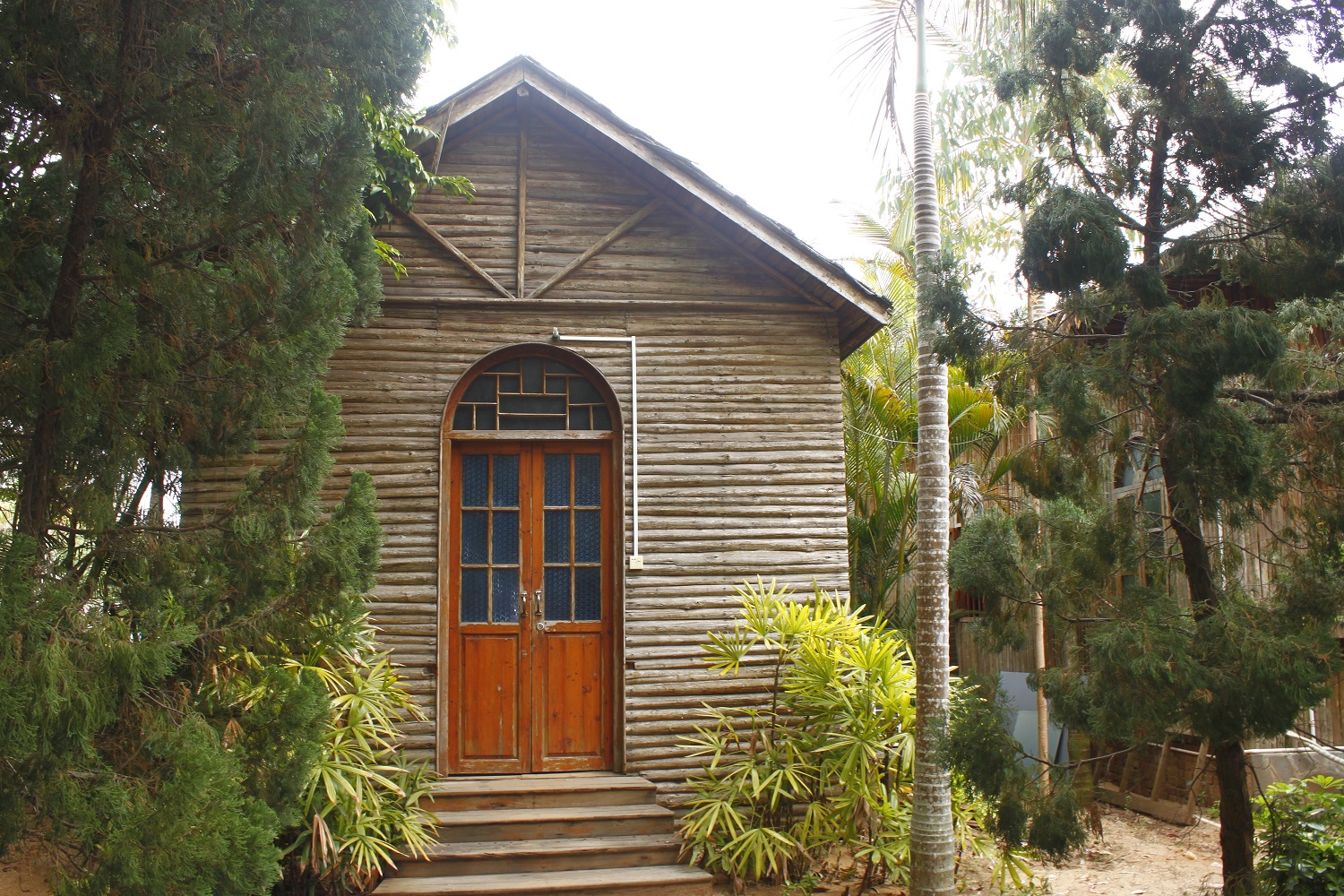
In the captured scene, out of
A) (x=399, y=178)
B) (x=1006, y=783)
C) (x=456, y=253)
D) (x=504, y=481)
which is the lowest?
(x=1006, y=783)

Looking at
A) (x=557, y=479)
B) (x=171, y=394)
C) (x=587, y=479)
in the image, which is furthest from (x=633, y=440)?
(x=171, y=394)

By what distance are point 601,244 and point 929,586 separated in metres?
3.77

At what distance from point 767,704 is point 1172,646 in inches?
153

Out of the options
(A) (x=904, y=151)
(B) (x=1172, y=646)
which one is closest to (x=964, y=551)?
(B) (x=1172, y=646)

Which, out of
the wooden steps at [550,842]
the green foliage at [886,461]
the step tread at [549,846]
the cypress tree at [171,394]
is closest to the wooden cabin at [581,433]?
the wooden steps at [550,842]

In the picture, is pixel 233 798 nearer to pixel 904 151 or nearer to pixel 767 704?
pixel 767 704

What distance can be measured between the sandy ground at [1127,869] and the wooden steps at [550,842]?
533 mm

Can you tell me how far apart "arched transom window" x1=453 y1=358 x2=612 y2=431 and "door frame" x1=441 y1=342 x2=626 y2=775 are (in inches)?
2.4

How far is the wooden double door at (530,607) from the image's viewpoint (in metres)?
7.31

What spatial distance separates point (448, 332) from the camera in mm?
7566

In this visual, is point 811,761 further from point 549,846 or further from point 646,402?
point 646,402

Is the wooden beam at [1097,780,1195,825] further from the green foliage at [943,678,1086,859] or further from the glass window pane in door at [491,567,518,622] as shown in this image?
the glass window pane in door at [491,567,518,622]

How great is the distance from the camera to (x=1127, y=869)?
24.5 ft

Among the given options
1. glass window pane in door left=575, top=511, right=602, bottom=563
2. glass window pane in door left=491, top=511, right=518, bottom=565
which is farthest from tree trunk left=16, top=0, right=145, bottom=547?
glass window pane in door left=575, top=511, right=602, bottom=563
